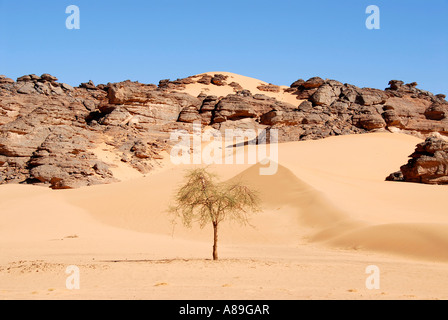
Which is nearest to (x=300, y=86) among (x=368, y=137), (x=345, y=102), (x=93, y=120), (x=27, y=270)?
(x=345, y=102)

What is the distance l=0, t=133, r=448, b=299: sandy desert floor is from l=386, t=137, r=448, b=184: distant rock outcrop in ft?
4.86

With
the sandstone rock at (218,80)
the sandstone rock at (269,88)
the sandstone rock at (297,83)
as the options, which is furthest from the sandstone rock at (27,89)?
the sandstone rock at (297,83)

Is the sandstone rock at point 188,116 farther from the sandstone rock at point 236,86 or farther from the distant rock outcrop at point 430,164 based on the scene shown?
the sandstone rock at point 236,86

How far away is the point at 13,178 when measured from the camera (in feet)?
95.7

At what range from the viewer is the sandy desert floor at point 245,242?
8133mm

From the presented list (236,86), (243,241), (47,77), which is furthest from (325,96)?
(243,241)

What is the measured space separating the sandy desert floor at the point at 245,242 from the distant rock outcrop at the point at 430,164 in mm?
1482

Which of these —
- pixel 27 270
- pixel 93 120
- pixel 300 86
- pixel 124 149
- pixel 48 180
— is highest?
pixel 300 86

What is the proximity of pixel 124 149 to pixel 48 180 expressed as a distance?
829 centimetres

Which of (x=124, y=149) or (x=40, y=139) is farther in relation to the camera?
(x=124, y=149)

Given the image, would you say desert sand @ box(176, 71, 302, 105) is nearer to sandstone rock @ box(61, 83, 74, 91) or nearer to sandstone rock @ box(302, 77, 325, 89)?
sandstone rock @ box(302, 77, 325, 89)

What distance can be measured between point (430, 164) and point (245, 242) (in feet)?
43.8

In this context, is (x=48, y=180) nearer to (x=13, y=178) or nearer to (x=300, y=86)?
(x=13, y=178)

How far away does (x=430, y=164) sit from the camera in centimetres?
2320
